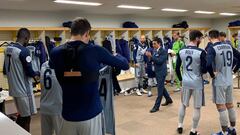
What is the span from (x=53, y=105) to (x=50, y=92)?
5.4 inches

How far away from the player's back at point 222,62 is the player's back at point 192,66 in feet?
0.71

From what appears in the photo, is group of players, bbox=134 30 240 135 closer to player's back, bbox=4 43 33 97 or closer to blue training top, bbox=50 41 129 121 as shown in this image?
blue training top, bbox=50 41 129 121

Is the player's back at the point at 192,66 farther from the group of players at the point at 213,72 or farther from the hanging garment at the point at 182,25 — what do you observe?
the hanging garment at the point at 182,25

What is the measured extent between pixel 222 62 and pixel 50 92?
238 cm

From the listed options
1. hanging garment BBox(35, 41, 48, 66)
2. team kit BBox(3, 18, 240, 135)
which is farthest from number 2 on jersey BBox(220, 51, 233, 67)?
hanging garment BBox(35, 41, 48, 66)

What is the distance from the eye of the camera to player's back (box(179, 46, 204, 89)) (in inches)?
153

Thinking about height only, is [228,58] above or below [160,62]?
above

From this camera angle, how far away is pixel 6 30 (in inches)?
255

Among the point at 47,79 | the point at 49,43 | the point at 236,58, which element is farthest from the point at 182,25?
the point at 47,79

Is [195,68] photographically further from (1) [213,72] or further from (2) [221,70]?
(2) [221,70]

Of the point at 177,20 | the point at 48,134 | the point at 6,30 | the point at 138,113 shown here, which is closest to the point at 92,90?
the point at 48,134

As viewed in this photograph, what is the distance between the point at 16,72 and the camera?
12.4 feet

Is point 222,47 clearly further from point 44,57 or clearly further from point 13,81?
point 44,57

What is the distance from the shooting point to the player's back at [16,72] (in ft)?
12.3
